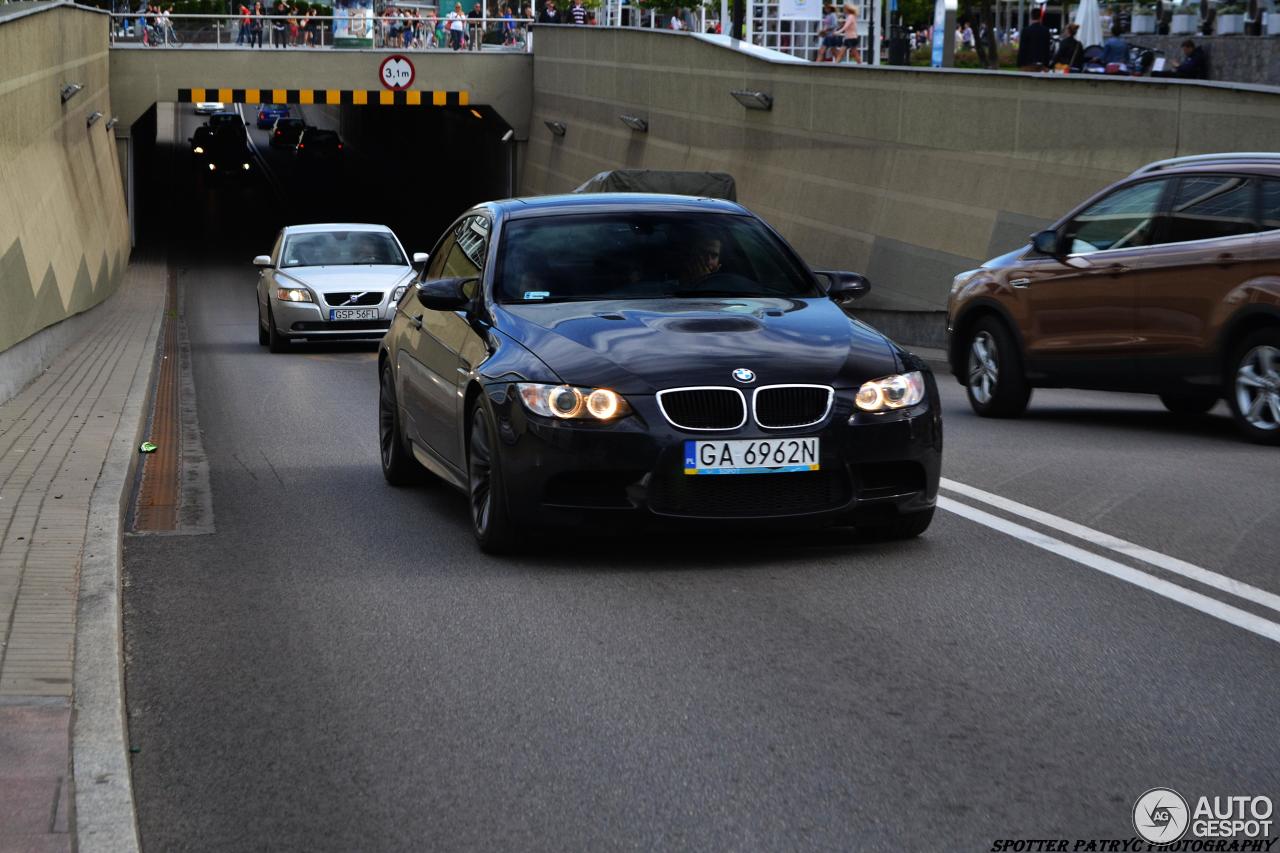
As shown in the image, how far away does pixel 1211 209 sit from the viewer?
40.8ft

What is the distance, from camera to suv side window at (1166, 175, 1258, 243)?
12.2 m

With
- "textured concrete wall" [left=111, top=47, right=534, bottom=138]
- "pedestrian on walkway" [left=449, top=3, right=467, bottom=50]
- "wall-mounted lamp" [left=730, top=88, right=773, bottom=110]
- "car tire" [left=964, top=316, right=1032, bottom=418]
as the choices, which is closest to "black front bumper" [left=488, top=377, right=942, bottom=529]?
"car tire" [left=964, top=316, right=1032, bottom=418]

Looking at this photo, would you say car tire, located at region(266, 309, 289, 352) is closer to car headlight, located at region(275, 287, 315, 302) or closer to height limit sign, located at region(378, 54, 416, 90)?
car headlight, located at region(275, 287, 315, 302)

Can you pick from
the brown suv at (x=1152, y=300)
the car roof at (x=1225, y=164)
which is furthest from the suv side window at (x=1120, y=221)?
the car roof at (x=1225, y=164)

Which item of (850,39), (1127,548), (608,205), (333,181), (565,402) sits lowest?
(333,181)

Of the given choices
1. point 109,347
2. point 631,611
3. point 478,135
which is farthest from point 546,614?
point 478,135

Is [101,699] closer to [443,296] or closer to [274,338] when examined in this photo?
[443,296]

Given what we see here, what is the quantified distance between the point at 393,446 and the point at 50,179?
697 inches

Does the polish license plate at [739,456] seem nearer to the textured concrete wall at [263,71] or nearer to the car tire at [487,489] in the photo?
the car tire at [487,489]

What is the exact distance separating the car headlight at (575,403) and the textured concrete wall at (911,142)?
13.4 meters

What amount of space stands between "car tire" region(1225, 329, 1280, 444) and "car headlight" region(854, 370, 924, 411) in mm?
4725

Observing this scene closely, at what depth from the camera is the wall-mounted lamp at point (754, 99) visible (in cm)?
3416

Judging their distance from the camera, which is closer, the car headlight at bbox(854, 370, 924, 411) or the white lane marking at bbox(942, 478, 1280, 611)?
the white lane marking at bbox(942, 478, 1280, 611)

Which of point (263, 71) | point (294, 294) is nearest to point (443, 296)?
point (294, 294)
